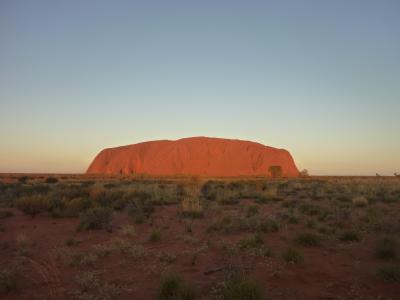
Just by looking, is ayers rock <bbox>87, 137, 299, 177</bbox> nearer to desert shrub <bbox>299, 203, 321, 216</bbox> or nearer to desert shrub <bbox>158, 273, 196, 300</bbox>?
desert shrub <bbox>299, 203, 321, 216</bbox>

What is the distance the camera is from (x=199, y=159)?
72812 millimetres

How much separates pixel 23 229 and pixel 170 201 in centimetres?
617

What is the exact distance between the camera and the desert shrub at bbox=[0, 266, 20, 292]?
4984 mm

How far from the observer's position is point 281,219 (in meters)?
9.98

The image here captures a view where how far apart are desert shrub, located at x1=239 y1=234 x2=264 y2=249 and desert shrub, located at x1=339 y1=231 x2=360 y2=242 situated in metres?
1.72

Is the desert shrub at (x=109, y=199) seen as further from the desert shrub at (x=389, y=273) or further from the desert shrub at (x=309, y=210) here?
the desert shrub at (x=389, y=273)

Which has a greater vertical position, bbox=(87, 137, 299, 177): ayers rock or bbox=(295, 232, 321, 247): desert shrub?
bbox=(87, 137, 299, 177): ayers rock

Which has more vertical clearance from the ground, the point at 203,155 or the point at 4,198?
the point at 203,155

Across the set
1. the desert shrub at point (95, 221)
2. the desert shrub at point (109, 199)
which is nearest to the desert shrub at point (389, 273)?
the desert shrub at point (95, 221)

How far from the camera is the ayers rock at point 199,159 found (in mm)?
71500

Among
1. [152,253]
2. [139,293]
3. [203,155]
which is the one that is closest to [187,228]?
[152,253]

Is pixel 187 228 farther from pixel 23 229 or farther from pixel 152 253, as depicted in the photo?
pixel 23 229

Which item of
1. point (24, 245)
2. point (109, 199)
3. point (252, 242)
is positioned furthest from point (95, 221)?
point (109, 199)

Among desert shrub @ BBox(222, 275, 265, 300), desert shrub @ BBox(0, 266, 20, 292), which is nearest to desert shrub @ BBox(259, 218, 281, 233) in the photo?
desert shrub @ BBox(222, 275, 265, 300)
